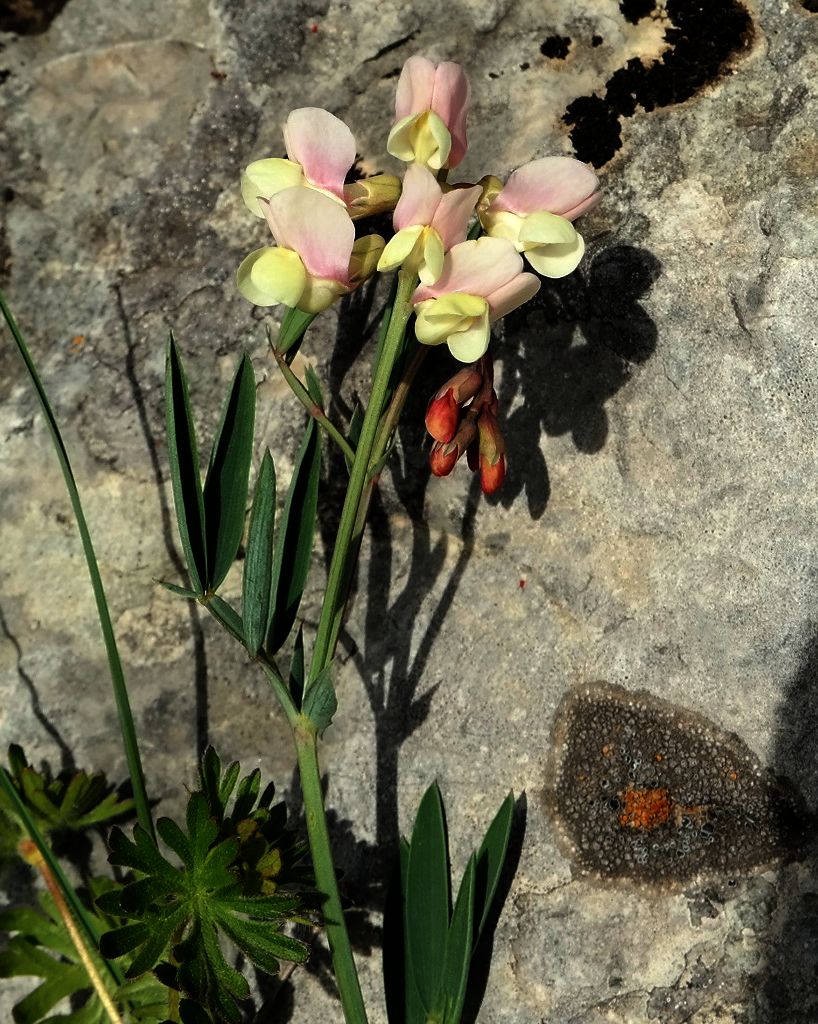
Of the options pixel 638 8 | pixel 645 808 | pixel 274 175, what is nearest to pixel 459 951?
pixel 645 808

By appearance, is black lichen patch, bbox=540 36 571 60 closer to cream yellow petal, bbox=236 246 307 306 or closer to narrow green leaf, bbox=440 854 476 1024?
cream yellow petal, bbox=236 246 307 306

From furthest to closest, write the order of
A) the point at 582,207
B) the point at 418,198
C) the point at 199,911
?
the point at 199,911, the point at 582,207, the point at 418,198

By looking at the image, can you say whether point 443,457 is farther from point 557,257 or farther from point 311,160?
point 311,160

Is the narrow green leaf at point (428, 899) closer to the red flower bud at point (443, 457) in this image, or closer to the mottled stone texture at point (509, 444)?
the mottled stone texture at point (509, 444)

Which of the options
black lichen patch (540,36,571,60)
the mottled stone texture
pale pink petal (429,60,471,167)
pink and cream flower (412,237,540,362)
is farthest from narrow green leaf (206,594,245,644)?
black lichen patch (540,36,571,60)

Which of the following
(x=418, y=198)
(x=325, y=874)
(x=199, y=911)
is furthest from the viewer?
(x=325, y=874)

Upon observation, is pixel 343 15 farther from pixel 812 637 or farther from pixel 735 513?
pixel 812 637

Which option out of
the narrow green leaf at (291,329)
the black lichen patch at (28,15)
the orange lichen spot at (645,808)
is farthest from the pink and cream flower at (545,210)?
the black lichen patch at (28,15)
